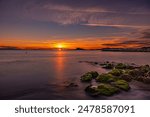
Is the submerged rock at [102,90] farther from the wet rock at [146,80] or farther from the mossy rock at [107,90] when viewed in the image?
the wet rock at [146,80]

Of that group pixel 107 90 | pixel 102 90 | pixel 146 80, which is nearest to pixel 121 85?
pixel 107 90

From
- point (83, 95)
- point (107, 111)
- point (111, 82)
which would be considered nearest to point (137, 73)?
point (111, 82)

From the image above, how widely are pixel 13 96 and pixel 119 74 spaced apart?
23.2ft

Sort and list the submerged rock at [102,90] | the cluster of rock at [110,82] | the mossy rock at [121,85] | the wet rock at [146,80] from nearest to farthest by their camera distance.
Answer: the submerged rock at [102,90], the cluster of rock at [110,82], the mossy rock at [121,85], the wet rock at [146,80]

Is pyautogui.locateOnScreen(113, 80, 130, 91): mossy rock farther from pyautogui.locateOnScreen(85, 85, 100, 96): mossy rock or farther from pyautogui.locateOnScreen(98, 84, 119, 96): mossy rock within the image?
pyautogui.locateOnScreen(85, 85, 100, 96): mossy rock

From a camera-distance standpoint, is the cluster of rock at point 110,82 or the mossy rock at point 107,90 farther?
the cluster of rock at point 110,82

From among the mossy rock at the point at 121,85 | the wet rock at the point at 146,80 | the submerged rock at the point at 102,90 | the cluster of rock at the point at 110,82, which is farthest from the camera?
the wet rock at the point at 146,80

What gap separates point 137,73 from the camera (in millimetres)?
15711

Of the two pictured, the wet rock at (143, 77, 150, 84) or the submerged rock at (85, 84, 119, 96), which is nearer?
the submerged rock at (85, 84, 119, 96)

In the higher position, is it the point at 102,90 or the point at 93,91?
the point at 102,90

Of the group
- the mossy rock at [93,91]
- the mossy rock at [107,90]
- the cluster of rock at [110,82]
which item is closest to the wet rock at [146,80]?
the cluster of rock at [110,82]

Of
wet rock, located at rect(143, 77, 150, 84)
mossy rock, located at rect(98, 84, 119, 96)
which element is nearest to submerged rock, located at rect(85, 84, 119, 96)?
mossy rock, located at rect(98, 84, 119, 96)

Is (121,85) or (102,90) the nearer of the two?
(102,90)

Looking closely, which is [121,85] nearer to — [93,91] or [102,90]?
[102,90]
